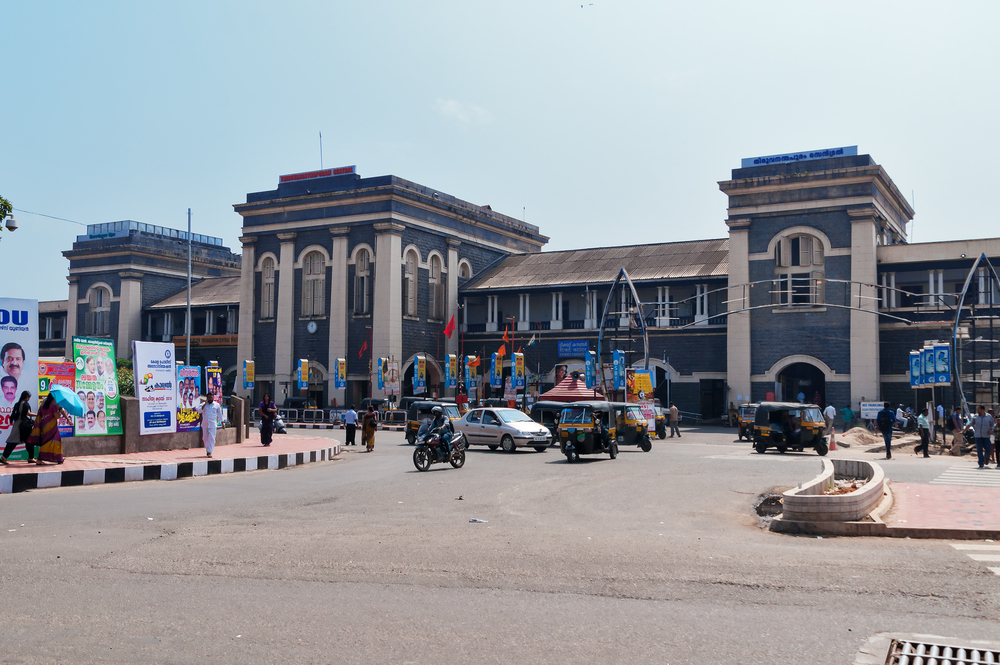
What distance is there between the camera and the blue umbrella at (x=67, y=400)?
18.0 meters

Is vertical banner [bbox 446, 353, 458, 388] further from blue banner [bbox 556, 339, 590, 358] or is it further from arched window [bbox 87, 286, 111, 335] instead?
arched window [bbox 87, 286, 111, 335]

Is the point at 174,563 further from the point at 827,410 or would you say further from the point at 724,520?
the point at 827,410

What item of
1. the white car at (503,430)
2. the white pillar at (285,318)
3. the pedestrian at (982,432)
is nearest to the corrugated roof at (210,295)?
the white pillar at (285,318)

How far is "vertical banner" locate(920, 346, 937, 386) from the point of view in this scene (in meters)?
32.2

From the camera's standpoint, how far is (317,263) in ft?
181

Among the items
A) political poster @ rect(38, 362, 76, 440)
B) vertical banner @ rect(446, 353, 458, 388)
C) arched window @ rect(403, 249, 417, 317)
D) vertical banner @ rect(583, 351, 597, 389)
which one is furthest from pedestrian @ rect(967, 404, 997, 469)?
arched window @ rect(403, 249, 417, 317)

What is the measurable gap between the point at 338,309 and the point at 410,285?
4507 mm

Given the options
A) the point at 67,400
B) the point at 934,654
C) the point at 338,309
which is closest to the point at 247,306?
the point at 338,309

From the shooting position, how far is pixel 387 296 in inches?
2031

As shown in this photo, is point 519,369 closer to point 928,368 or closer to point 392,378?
point 392,378

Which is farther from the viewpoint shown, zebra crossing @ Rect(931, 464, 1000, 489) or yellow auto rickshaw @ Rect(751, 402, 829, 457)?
yellow auto rickshaw @ Rect(751, 402, 829, 457)

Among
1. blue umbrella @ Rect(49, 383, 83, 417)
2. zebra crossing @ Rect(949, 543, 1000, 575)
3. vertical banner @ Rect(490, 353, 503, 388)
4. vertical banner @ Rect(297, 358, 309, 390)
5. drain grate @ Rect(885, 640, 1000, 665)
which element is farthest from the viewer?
vertical banner @ Rect(297, 358, 309, 390)

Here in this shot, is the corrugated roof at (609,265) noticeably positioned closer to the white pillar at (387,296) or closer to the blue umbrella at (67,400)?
the white pillar at (387,296)

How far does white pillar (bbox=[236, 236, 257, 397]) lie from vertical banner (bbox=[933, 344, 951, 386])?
3978cm
